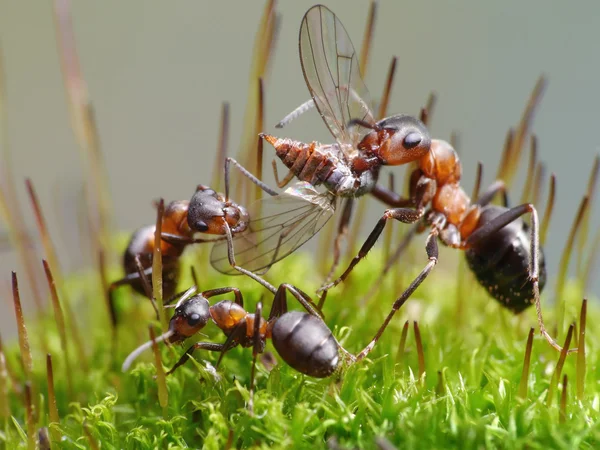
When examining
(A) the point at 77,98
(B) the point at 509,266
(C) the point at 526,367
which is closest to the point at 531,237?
(B) the point at 509,266

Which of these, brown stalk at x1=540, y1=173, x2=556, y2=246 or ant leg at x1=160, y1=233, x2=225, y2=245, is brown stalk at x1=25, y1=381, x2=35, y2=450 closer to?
ant leg at x1=160, y1=233, x2=225, y2=245

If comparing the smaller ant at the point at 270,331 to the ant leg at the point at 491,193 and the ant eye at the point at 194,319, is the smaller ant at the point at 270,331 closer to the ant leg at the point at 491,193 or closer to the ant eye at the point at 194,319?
the ant eye at the point at 194,319

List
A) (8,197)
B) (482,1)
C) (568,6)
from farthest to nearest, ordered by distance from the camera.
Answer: (482,1), (568,6), (8,197)

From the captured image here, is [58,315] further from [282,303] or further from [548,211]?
[548,211]

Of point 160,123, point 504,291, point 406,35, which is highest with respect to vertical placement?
point 406,35

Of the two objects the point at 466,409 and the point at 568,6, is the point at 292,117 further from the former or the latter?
the point at 568,6

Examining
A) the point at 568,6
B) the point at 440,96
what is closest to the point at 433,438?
the point at 440,96
